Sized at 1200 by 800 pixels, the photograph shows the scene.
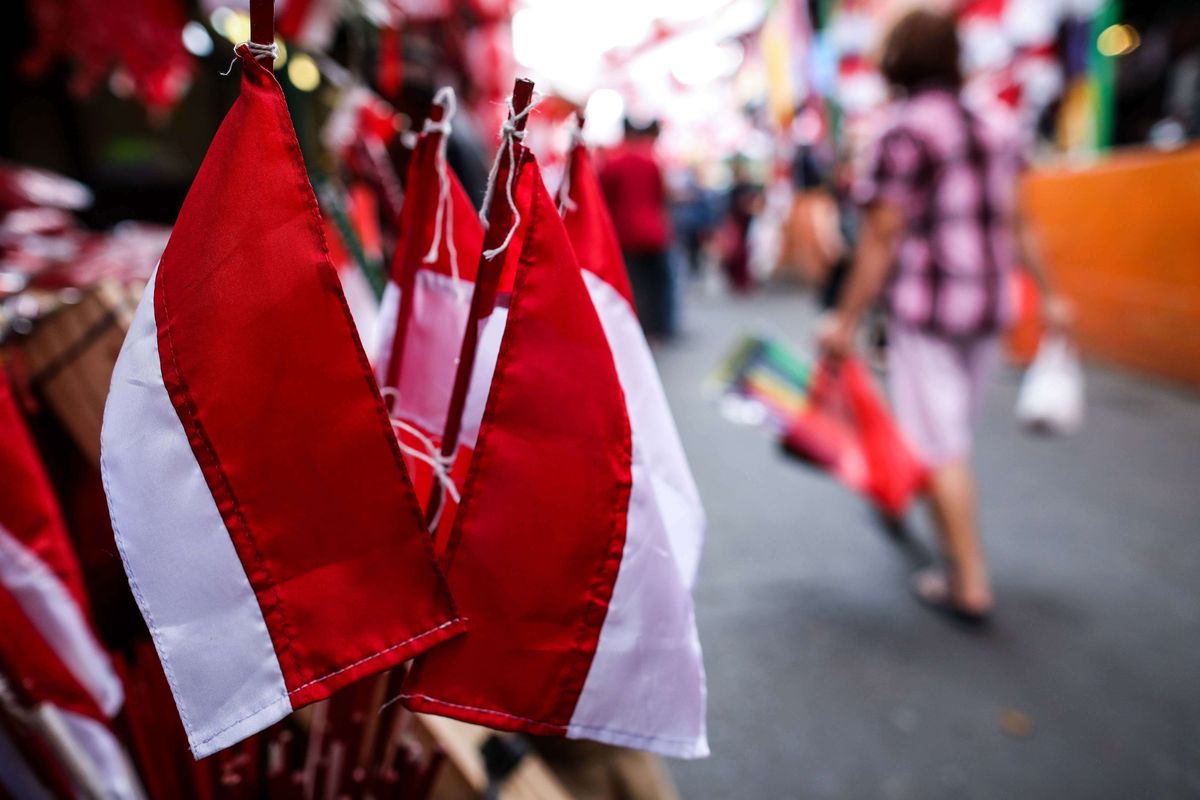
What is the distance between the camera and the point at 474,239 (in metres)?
0.88

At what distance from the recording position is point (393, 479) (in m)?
0.66

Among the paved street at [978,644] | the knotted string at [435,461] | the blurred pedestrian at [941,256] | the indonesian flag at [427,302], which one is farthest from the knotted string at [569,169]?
the blurred pedestrian at [941,256]

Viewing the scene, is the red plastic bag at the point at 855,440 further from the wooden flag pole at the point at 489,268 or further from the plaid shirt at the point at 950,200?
the wooden flag pole at the point at 489,268

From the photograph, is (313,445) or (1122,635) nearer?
(313,445)

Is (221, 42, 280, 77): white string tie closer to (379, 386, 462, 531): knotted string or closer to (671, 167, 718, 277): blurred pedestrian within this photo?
(379, 386, 462, 531): knotted string

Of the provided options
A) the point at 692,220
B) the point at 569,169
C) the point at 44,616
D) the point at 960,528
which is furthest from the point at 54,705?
the point at 692,220

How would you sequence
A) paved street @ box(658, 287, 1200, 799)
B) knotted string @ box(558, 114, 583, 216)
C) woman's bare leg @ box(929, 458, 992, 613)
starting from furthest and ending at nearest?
woman's bare leg @ box(929, 458, 992, 613) → paved street @ box(658, 287, 1200, 799) → knotted string @ box(558, 114, 583, 216)

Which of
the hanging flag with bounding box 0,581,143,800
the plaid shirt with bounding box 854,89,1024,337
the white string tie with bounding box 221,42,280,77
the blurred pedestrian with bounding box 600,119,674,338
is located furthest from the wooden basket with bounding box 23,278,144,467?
Answer: the blurred pedestrian with bounding box 600,119,674,338

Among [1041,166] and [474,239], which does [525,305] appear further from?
[1041,166]

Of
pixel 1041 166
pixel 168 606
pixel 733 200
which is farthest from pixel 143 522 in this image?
pixel 733 200

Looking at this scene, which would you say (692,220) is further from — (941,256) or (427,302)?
(427,302)

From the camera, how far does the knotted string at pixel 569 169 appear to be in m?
0.88

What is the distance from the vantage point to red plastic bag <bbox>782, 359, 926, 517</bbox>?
7.84 feet

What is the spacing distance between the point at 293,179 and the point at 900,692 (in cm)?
206
